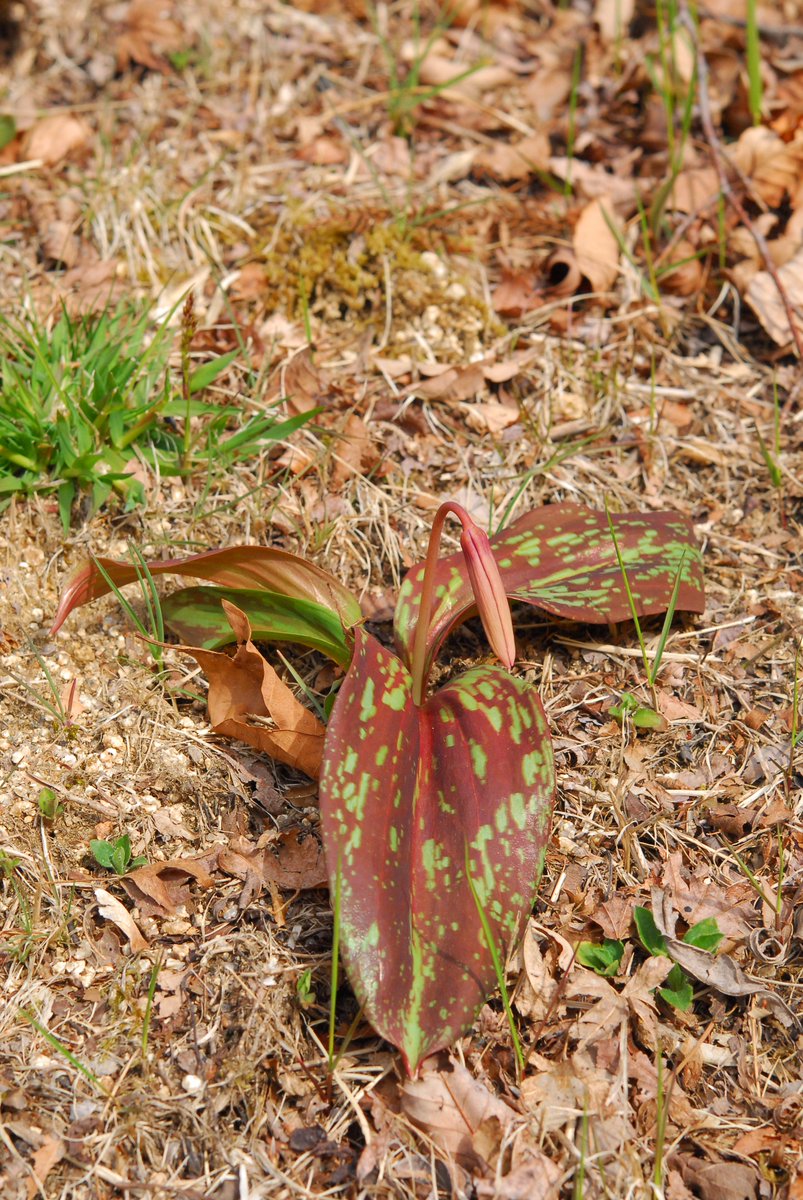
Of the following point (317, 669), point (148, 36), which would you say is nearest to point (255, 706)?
point (317, 669)

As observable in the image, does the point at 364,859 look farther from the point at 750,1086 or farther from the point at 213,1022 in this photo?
the point at 750,1086

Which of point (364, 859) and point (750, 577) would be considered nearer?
point (364, 859)

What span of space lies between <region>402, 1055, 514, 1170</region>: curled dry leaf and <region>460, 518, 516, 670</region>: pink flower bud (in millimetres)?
724

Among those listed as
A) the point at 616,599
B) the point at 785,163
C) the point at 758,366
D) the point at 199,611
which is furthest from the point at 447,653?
the point at 785,163

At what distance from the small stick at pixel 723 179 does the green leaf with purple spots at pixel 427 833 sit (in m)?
1.67

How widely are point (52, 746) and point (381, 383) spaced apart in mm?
1397

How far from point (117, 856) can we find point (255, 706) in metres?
0.42

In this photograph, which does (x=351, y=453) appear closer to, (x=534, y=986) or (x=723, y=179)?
(x=534, y=986)

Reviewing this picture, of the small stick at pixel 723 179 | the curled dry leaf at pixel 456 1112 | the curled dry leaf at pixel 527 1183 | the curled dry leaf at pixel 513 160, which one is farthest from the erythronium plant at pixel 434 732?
the curled dry leaf at pixel 513 160

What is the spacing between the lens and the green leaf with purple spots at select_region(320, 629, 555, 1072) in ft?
5.56

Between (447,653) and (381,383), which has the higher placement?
(381,383)

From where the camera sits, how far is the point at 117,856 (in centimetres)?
202

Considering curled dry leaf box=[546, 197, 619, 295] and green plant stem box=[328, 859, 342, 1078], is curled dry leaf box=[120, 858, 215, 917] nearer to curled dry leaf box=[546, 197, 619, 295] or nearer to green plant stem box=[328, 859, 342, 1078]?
green plant stem box=[328, 859, 342, 1078]

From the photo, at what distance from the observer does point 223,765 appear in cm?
221
